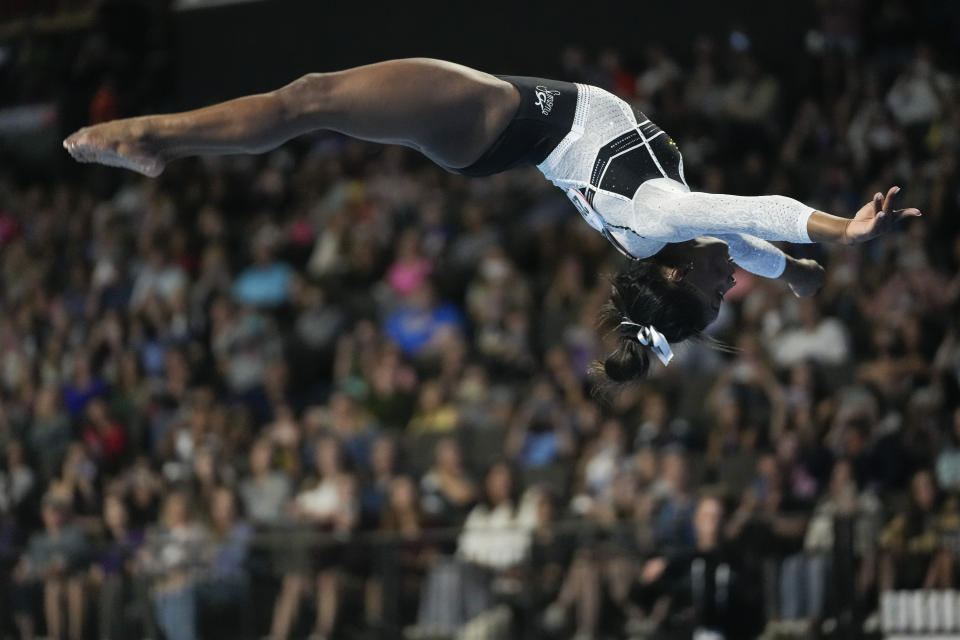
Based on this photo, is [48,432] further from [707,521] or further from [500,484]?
[707,521]

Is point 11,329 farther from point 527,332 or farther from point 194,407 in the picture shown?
point 527,332

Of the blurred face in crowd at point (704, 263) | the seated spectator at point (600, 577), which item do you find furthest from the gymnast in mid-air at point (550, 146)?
the seated spectator at point (600, 577)

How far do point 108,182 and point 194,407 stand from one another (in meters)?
4.58

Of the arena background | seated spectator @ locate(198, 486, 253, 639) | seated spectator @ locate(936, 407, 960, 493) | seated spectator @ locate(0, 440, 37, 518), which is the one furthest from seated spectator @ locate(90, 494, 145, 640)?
seated spectator @ locate(936, 407, 960, 493)

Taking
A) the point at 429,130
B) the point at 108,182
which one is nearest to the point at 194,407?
the point at 108,182

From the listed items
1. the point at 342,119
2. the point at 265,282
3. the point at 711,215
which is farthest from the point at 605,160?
the point at 265,282

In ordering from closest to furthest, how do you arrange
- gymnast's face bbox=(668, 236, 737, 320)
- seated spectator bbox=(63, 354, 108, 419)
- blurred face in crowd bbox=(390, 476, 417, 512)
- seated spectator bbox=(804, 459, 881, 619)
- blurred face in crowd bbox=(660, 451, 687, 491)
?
gymnast's face bbox=(668, 236, 737, 320)
seated spectator bbox=(804, 459, 881, 619)
blurred face in crowd bbox=(660, 451, 687, 491)
blurred face in crowd bbox=(390, 476, 417, 512)
seated spectator bbox=(63, 354, 108, 419)

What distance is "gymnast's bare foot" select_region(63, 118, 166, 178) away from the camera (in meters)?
4.80

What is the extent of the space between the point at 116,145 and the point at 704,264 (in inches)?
82.2

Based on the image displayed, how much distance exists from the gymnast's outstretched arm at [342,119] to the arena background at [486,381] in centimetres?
138

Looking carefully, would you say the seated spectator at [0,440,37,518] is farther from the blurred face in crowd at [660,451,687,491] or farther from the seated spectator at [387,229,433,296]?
the blurred face in crowd at [660,451,687,491]

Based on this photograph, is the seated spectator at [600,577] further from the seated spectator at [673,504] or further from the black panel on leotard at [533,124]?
the black panel on leotard at [533,124]

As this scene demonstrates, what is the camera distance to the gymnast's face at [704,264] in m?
5.22

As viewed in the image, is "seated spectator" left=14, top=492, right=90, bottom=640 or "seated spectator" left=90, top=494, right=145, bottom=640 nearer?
"seated spectator" left=90, top=494, right=145, bottom=640
